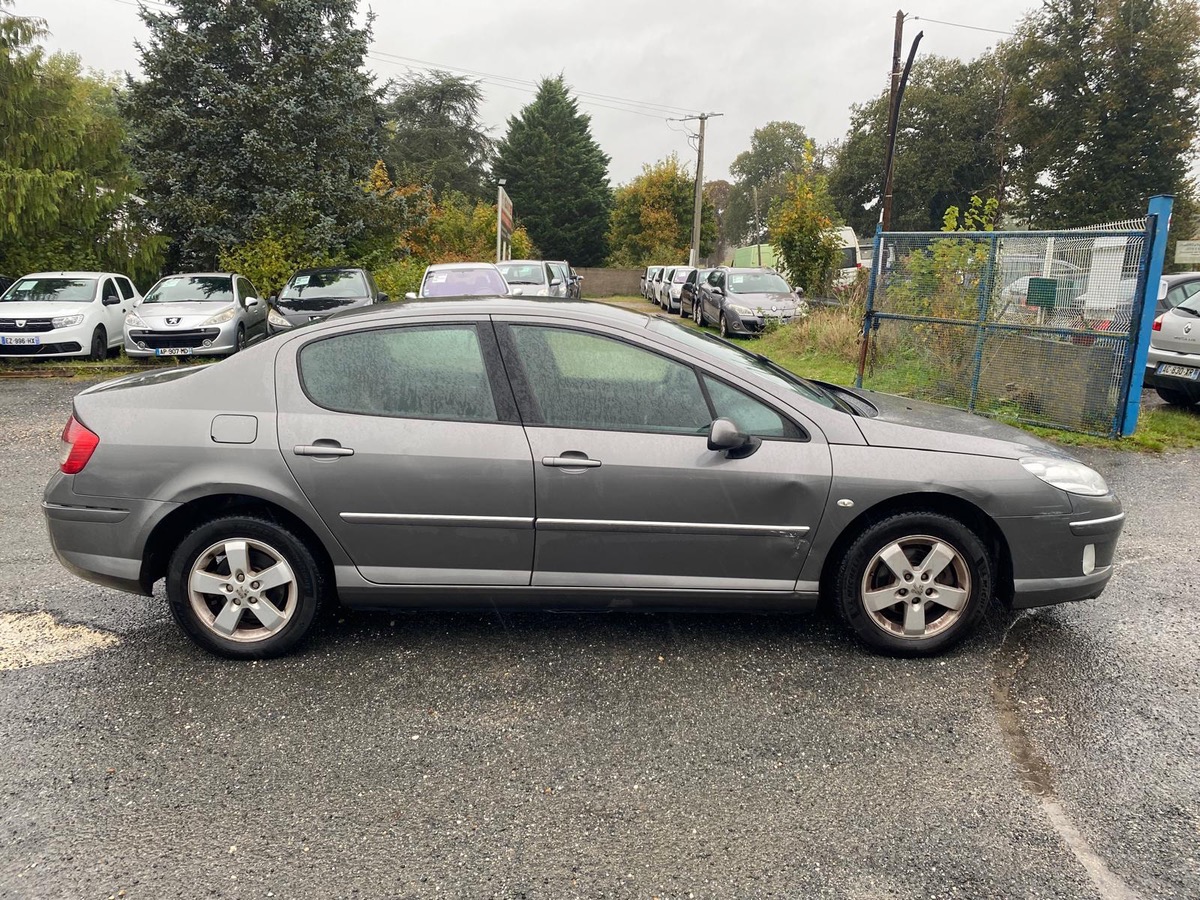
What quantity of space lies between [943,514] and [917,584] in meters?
0.32

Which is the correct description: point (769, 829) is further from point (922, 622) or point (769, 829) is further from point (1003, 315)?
point (1003, 315)

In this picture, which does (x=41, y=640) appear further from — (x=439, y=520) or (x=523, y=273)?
(x=523, y=273)

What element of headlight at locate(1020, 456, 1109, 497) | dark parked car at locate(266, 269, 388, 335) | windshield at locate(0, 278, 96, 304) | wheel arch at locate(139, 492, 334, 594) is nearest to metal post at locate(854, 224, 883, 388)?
headlight at locate(1020, 456, 1109, 497)

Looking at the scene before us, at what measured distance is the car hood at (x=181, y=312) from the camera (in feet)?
43.4

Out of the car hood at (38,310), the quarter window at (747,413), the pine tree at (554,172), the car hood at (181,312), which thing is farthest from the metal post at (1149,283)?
the pine tree at (554,172)

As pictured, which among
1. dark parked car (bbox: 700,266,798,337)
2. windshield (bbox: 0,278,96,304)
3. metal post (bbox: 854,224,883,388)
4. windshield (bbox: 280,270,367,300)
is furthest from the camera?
dark parked car (bbox: 700,266,798,337)

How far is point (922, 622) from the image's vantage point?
371 cm

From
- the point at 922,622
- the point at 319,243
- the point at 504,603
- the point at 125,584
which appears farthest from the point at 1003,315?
the point at 319,243

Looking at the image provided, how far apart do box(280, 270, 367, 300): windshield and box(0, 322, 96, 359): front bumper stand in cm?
315

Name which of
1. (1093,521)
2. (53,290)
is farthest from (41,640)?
(53,290)

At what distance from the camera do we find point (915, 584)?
3666 mm

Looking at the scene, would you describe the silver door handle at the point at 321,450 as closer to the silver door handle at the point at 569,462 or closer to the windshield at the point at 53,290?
the silver door handle at the point at 569,462

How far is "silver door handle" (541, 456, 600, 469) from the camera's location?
11.5 ft

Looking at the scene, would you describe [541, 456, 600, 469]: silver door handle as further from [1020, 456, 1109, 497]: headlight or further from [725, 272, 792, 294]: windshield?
[725, 272, 792, 294]: windshield
